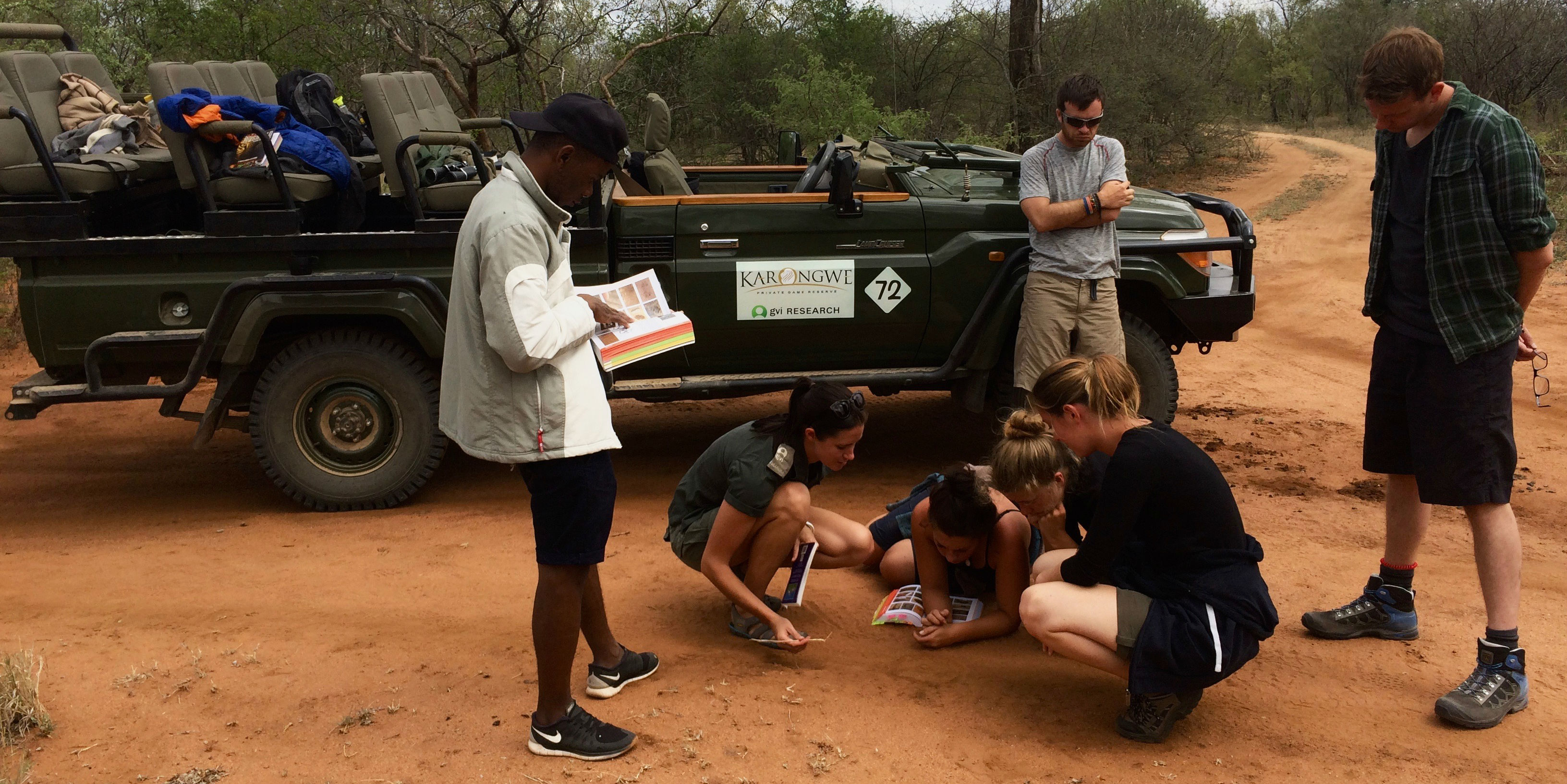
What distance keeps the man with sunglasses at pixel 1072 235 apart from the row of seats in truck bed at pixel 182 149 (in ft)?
7.72

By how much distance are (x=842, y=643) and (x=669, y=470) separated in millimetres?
2425

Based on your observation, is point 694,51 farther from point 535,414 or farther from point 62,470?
point 535,414

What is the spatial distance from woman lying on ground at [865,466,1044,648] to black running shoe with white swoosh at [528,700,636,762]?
1214 mm

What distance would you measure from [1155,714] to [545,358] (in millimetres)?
1976

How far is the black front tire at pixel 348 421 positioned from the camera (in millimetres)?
5586

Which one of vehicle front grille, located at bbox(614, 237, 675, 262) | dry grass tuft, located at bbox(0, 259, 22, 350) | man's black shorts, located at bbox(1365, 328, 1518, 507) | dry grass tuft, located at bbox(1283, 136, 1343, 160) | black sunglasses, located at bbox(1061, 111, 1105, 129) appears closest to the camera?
man's black shorts, located at bbox(1365, 328, 1518, 507)

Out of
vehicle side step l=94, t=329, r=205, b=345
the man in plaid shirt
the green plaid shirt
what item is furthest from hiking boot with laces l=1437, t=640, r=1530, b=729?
vehicle side step l=94, t=329, r=205, b=345

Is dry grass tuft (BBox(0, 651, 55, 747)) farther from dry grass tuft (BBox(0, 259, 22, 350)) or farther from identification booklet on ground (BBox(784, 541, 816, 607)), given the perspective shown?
dry grass tuft (BBox(0, 259, 22, 350))

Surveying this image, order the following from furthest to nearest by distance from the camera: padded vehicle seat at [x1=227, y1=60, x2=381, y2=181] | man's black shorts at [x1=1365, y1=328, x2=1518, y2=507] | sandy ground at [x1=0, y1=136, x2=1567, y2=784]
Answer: padded vehicle seat at [x1=227, y1=60, x2=381, y2=181] → man's black shorts at [x1=1365, y1=328, x2=1518, y2=507] → sandy ground at [x1=0, y1=136, x2=1567, y2=784]

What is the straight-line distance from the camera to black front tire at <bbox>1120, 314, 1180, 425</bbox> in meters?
5.92

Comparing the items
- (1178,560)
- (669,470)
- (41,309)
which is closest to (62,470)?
(41,309)

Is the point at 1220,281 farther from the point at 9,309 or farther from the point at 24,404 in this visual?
the point at 9,309

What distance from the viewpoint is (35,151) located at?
18.0 ft

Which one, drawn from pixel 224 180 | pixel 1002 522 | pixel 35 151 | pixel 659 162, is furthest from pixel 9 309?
pixel 1002 522
